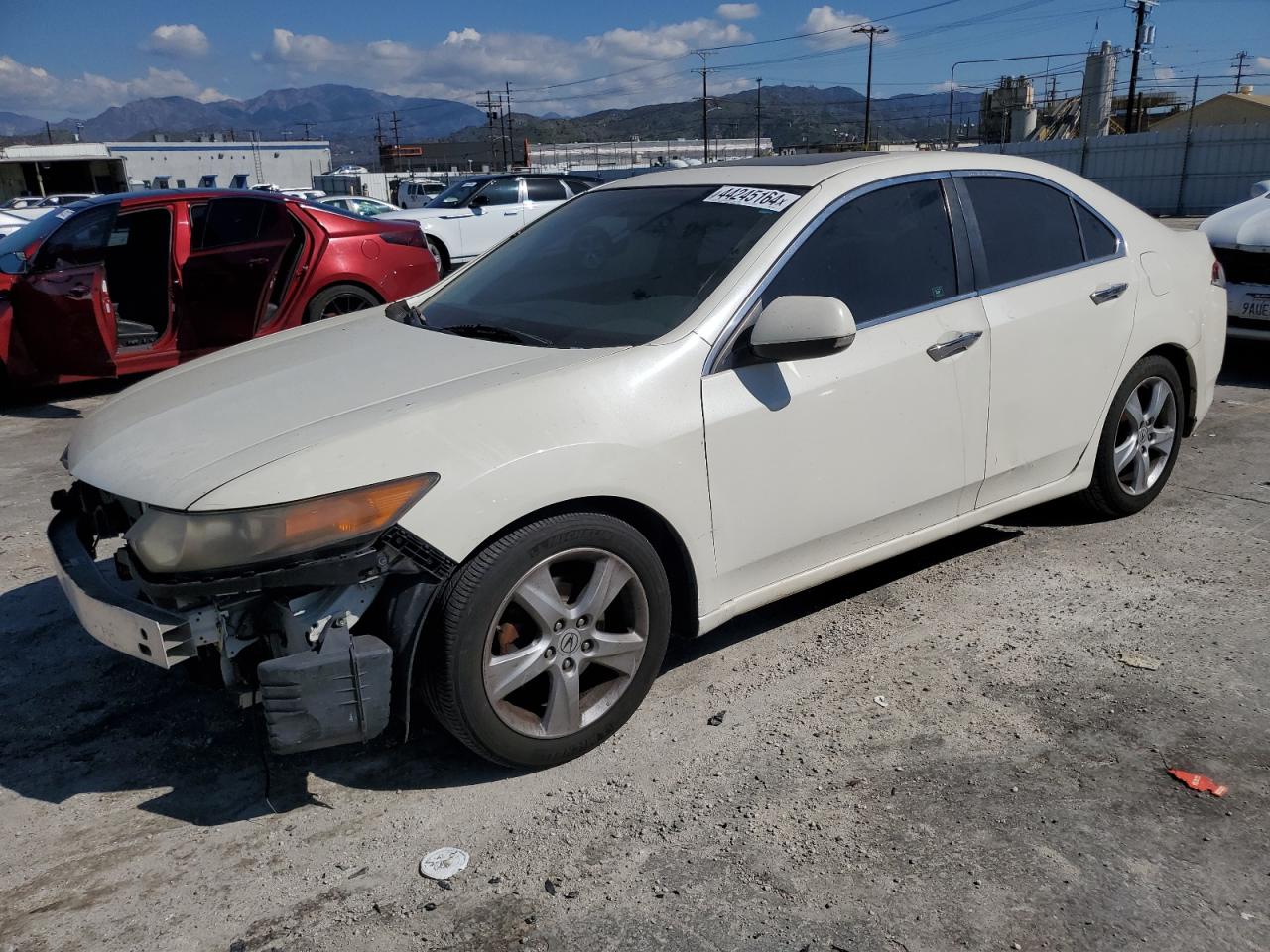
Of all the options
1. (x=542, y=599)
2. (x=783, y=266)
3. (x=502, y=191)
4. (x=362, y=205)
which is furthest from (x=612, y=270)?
(x=362, y=205)

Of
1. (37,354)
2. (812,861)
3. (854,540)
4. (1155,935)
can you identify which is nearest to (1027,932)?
(1155,935)

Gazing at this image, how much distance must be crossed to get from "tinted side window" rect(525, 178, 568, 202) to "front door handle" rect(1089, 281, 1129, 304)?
13.8 metres

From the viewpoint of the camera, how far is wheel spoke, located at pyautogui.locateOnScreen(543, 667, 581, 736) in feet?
9.28

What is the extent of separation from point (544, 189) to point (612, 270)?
14364 mm

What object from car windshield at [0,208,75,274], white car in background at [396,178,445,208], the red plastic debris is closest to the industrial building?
white car in background at [396,178,445,208]

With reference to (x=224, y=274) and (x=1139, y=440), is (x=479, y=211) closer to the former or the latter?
(x=224, y=274)

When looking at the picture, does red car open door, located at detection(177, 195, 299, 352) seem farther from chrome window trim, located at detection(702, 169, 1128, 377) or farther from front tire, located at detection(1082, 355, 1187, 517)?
front tire, located at detection(1082, 355, 1187, 517)

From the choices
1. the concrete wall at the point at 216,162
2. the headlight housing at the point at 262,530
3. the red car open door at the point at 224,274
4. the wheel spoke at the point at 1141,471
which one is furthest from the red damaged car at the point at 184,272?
the concrete wall at the point at 216,162

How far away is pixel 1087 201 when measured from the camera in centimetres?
428

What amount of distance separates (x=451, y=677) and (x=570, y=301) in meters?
1.46

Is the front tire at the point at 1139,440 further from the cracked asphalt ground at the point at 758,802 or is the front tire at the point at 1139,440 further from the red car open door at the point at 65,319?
the red car open door at the point at 65,319

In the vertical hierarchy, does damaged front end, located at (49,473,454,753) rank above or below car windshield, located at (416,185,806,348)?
below

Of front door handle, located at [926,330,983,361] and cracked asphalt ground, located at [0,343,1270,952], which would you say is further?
front door handle, located at [926,330,983,361]

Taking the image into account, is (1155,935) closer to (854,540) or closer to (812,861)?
(812,861)
